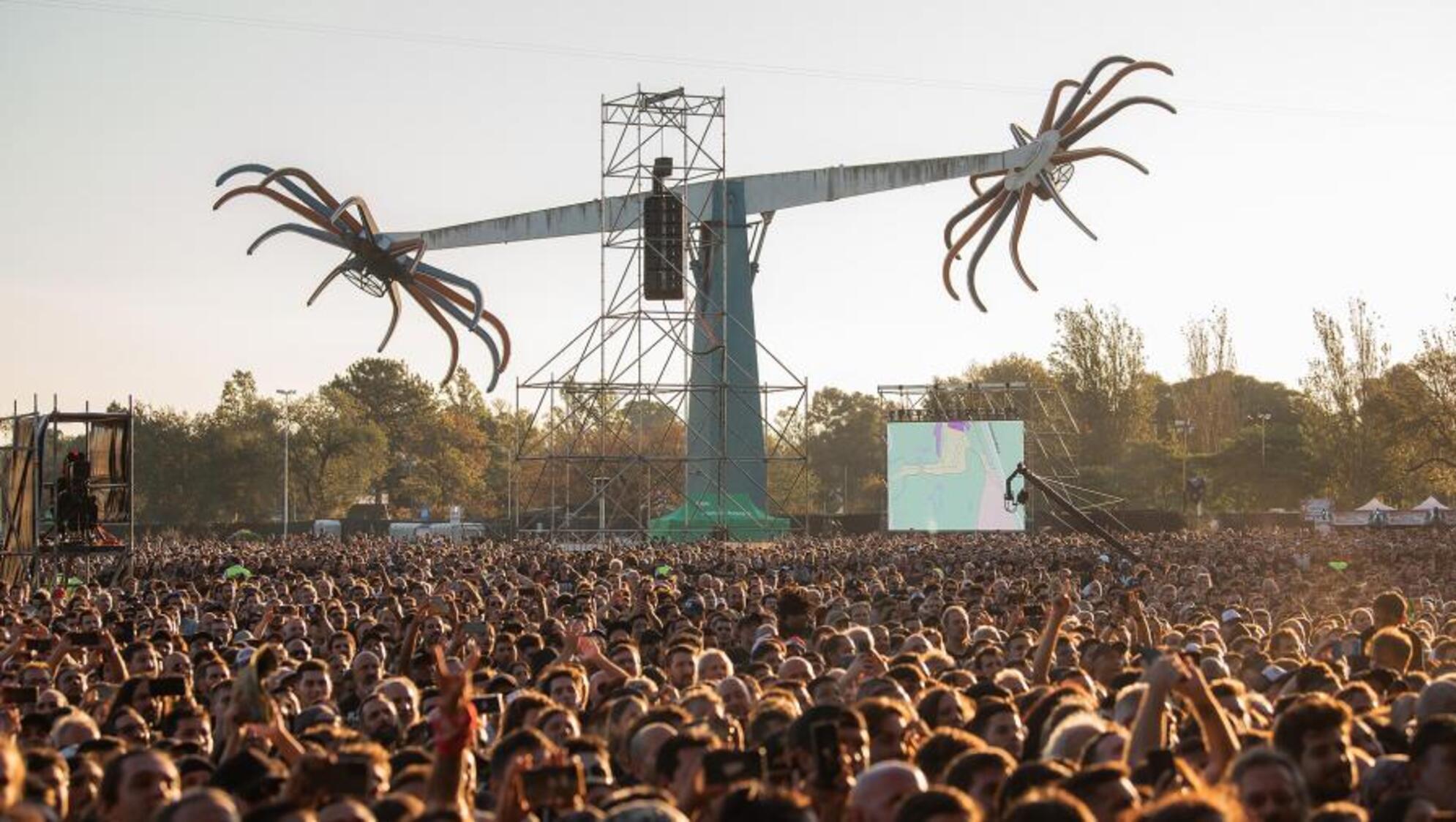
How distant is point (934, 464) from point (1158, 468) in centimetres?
3436

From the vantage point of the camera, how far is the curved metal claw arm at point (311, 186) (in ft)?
110

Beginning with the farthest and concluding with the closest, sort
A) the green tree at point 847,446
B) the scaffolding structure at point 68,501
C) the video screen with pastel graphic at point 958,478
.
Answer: the green tree at point 847,446 < the video screen with pastel graphic at point 958,478 < the scaffolding structure at point 68,501

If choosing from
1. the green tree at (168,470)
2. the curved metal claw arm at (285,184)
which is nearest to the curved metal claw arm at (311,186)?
the curved metal claw arm at (285,184)

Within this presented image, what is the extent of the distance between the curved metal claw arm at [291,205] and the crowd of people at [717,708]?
32.0ft

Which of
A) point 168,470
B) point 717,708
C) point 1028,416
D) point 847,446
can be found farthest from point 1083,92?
point 847,446

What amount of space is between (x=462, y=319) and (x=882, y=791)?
96.4 ft

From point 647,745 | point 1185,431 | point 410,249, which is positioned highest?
point 1185,431

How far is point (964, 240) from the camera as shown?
1502 inches

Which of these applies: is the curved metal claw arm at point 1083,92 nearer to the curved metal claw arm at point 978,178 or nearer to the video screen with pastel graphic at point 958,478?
the curved metal claw arm at point 978,178

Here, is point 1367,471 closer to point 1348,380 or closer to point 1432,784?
point 1348,380

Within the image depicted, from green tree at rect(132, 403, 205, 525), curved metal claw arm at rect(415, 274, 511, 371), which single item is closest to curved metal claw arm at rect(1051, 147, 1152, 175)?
curved metal claw arm at rect(415, 274, 511, 371)

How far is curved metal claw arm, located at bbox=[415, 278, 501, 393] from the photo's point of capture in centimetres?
3422

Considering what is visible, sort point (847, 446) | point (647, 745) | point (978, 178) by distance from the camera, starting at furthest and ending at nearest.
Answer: point (847, 446), point (978, 178), point (647, 745)

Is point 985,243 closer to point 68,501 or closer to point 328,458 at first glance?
point 68,501
